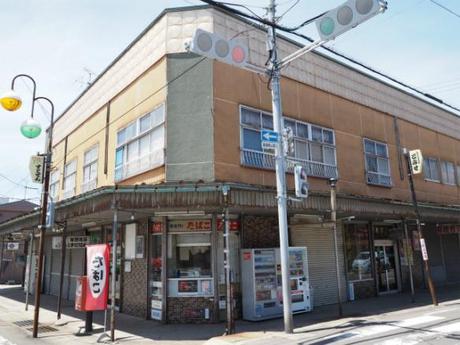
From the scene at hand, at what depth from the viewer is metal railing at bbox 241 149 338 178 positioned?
13.5 metres

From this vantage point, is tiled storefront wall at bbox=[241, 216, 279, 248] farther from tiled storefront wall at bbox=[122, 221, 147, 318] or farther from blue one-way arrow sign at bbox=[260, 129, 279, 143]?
blue one-way arrow sign at bbox=[260, 129, 279, 143]

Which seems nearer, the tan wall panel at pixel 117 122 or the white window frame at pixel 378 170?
the tan wall panel at pixel 117 122

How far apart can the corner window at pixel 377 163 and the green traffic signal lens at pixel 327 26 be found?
9.96 meters

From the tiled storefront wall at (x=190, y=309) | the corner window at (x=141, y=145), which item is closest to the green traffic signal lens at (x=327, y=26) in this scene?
the corner window at (x=141, y=145)

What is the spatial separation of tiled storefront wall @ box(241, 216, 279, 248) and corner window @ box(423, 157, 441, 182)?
11317 millimetres

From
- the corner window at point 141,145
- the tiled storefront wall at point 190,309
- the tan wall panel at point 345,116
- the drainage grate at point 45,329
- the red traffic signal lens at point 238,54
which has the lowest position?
the drainage grate at point 45,329

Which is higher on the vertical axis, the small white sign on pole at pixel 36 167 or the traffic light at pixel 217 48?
the traffic light at pixel 217 48

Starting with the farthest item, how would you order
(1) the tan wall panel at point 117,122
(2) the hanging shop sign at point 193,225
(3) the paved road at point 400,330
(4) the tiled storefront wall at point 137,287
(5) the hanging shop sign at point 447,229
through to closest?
(5) the hanging shop sign at point 447,229
(1) the tan wall panel at point 117,122
(4) the tiled storefront wall at point 137,287
(2) the hanging shop sign at point 193,225
(3) the paved road at point 400,330

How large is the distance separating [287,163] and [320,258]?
13.5ft

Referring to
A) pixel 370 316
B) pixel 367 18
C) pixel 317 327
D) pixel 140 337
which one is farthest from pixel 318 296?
pixel 367 18

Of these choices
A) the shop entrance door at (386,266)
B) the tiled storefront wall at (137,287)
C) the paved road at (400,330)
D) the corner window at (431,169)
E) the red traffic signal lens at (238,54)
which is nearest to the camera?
the paved road at (400,330)

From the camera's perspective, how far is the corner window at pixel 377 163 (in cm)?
1814

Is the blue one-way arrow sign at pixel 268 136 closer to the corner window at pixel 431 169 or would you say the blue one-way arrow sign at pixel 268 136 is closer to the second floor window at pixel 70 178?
the second floor window at pixel 70 178

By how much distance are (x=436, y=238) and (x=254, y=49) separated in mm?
15735
